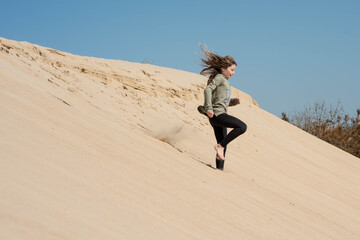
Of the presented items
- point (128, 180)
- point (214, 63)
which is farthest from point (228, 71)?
point (128, 180)

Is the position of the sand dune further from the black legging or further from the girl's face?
the girl's face

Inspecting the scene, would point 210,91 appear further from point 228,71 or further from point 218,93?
point 228,71

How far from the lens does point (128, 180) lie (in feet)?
10.8

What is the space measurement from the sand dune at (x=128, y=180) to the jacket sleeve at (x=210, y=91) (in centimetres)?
63

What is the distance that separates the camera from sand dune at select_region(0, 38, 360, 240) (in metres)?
2.43

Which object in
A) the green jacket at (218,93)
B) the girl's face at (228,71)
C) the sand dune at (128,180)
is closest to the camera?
the sand dune at (128,180)

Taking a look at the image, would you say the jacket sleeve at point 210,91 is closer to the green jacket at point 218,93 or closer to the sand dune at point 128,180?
the green jacket at point 218,93

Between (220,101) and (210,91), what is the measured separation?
0.57 feet

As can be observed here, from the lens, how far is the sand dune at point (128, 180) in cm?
243

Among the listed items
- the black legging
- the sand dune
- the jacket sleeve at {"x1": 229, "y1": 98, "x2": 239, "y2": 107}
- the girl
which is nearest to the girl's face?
the girl

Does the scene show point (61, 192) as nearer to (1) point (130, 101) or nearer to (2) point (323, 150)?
(1) point (130, 101)

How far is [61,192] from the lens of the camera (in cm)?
258

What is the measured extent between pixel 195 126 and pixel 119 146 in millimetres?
5006

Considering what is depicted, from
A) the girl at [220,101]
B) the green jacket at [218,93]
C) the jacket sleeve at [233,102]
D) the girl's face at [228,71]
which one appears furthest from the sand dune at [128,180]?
the girl's face at [228,71]
